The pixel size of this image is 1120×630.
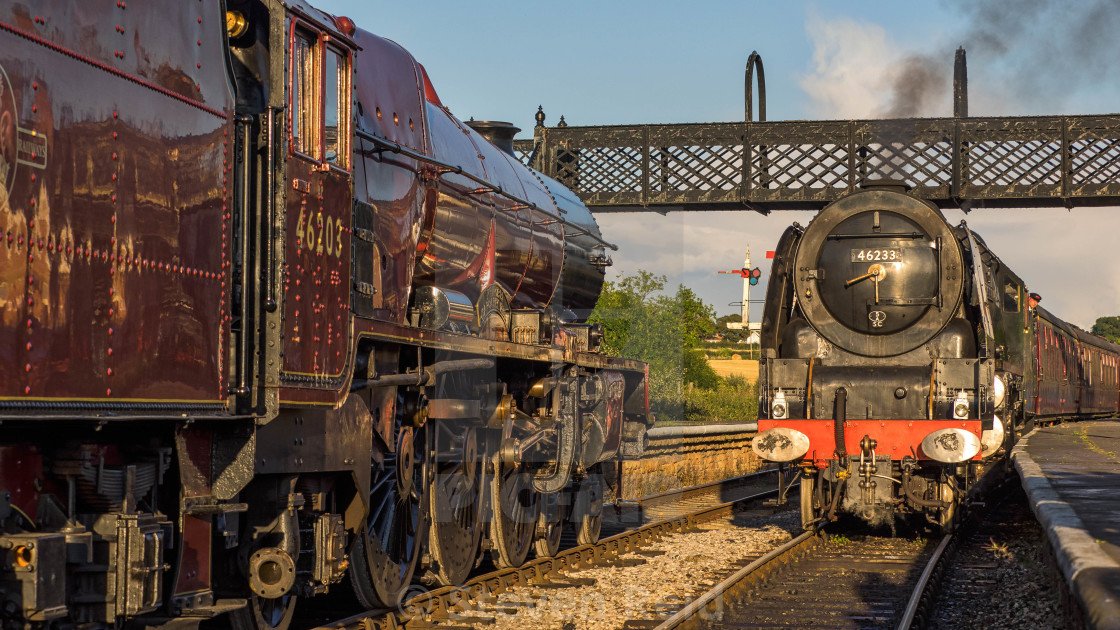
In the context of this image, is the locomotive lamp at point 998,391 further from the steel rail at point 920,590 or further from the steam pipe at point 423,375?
the steam pipe at point 423,375

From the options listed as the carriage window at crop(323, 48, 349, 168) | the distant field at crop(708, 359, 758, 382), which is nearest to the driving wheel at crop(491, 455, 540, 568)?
the carriage window at crop(323, 48, 349, 168)

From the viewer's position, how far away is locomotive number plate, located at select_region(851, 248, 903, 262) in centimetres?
1280

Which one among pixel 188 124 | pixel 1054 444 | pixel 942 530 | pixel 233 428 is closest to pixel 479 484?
pixel 233 428

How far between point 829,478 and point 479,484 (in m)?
4.44

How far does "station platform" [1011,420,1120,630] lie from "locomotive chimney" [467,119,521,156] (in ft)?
19.5

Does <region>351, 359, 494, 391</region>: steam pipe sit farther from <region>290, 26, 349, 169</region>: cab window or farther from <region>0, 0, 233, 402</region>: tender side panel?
<region>0, 0, 233, 402</region>: tender side panel

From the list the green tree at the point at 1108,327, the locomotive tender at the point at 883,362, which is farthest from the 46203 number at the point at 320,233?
the green tree at the point at 1108,327

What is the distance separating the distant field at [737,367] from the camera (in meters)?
53.3

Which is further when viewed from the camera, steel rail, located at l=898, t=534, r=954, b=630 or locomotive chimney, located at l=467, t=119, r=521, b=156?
locomotive chimney, located at l=467, t=119, r=521, b=156

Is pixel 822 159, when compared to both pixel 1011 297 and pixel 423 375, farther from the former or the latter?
pixel 423 375

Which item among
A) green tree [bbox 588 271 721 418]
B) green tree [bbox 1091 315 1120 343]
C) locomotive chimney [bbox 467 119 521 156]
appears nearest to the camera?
locomotive chimney [bbox 467 119 521 156]

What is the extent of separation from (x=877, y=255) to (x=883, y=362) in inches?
47.4

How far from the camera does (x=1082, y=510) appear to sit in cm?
962

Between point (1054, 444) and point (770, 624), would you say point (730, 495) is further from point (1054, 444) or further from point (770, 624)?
point (770, 624)
